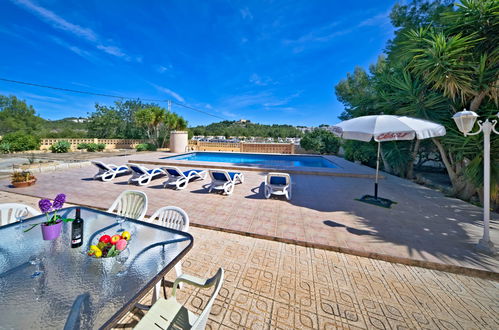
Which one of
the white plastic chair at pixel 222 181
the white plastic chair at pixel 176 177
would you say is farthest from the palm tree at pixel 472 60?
the white plastic chair at pixel 176 177

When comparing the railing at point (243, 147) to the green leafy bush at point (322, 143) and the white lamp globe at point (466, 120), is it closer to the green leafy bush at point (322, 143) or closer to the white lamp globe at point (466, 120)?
the green leafy bush at point (322, 143)

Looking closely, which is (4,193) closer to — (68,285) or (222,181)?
(222,181)

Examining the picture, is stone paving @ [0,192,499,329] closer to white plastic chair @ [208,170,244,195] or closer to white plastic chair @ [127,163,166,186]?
white plastic chair @ [208,170,244,195]

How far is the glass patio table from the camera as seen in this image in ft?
3.10

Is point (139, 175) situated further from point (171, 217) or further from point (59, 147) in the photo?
point (59, 147)

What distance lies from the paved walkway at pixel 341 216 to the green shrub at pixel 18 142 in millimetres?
14170

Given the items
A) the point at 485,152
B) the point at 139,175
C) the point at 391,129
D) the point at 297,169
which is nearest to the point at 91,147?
the point at 139,175

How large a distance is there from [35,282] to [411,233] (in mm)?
4854

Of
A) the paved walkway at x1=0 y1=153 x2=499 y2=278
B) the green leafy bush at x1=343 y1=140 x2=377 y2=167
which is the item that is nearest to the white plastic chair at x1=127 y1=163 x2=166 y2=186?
the paved walkway at x1=0 y1=153 x2=499 y2=278

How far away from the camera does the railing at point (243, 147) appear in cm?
1695

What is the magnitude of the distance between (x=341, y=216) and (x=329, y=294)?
2262mm

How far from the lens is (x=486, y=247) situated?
2732mm

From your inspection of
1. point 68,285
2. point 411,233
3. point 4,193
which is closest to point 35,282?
point 68,285

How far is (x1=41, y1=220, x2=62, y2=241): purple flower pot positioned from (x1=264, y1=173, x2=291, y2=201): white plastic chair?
162 inches
